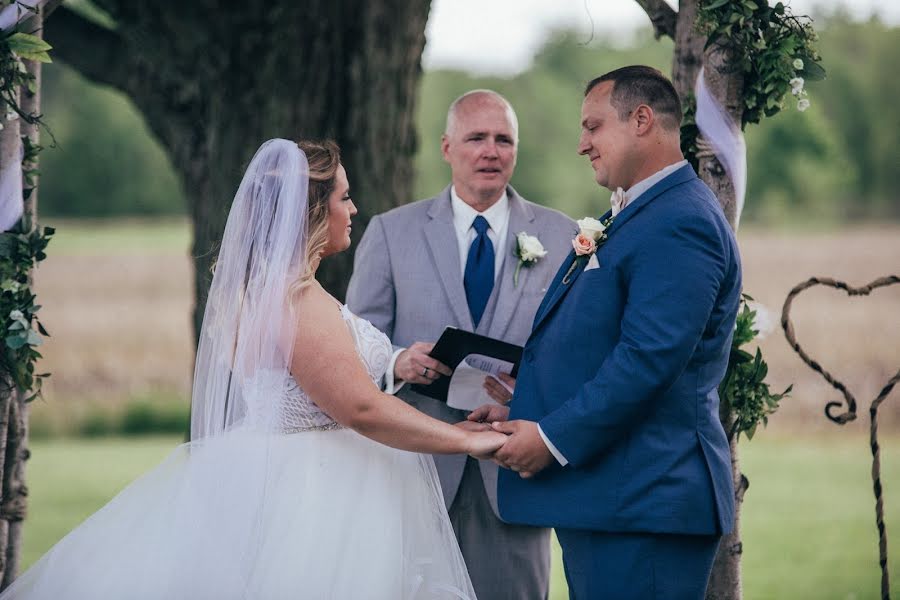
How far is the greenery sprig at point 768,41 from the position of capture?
4.01m

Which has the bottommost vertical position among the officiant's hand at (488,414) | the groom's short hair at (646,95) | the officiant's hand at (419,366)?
the officiant's hand at (488,414)

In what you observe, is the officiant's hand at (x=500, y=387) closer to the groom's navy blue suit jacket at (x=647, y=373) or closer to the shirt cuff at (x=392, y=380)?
the shirt cuff at (x=392, y=380)

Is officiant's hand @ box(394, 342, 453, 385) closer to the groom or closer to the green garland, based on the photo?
the groom

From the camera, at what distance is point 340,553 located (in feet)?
11.5

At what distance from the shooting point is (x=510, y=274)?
14.9 feet

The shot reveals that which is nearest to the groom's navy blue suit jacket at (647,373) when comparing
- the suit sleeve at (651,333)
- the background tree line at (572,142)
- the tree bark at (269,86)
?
the suit sleeve at (651,333)

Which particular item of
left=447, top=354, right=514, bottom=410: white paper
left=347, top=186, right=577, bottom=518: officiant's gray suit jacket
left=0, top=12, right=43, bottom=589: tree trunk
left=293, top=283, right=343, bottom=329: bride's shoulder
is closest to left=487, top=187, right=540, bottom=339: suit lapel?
left=347, top=186, right=577, bottom=518: officiant's gray suit jacket

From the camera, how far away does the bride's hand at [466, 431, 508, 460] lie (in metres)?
3.63

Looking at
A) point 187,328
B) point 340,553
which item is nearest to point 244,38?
point 340,553

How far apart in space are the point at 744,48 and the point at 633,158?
0.89 m

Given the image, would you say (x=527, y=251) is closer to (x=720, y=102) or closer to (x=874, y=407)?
(x=720, y=102)

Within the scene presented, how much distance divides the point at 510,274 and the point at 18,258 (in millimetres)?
1949

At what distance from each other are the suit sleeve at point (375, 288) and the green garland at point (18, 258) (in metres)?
1.24

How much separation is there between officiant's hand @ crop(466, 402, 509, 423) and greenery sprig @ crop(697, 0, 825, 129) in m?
1.53
